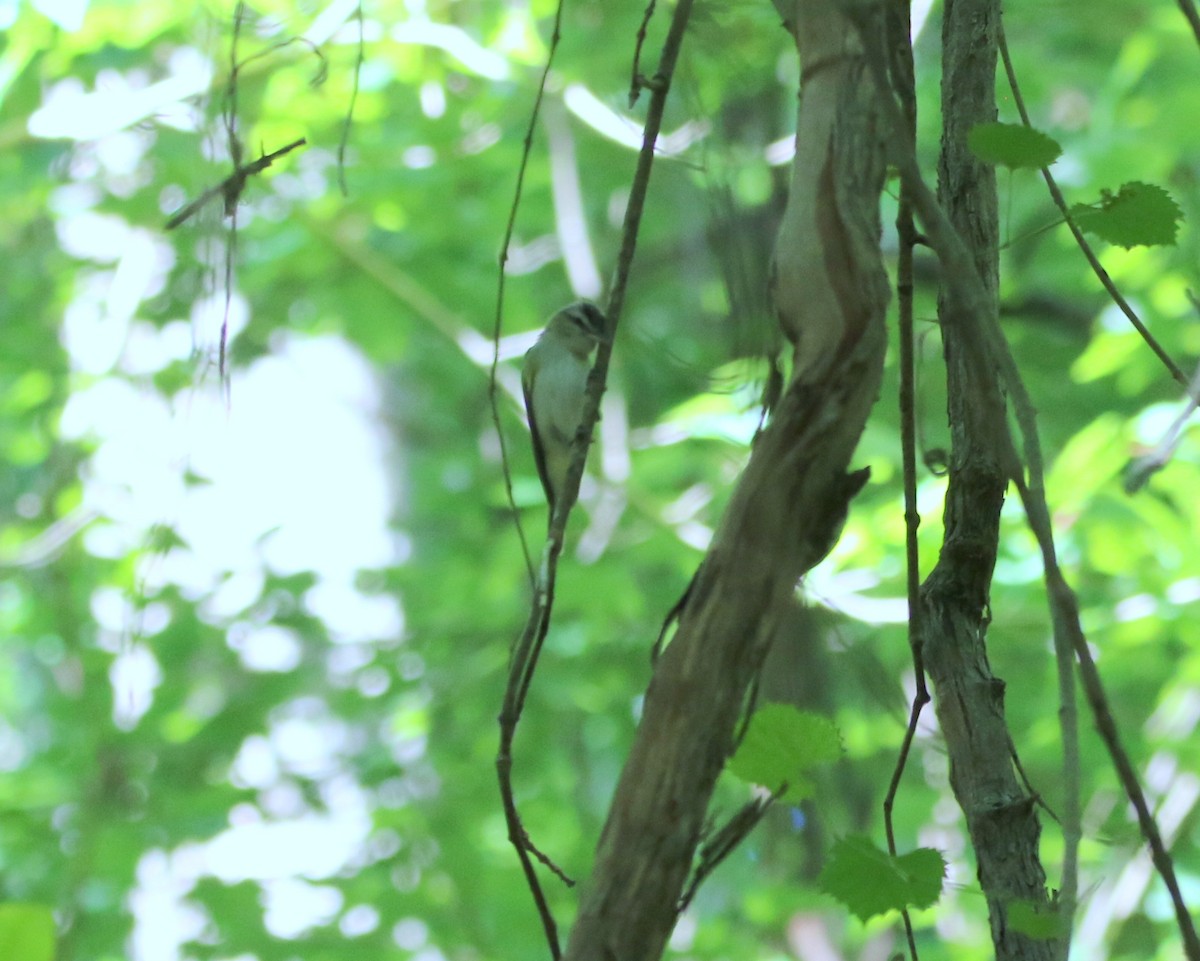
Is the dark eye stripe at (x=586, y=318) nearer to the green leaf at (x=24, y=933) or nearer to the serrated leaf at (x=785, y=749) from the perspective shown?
the serrated leaf at (x=785, y=749)

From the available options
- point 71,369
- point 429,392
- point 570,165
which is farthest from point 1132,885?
point 71,369

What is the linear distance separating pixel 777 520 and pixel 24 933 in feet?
2.02

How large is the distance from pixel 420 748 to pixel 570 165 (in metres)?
2.14

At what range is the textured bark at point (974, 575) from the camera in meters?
1.02

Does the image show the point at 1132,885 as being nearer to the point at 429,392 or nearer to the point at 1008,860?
the point at 1008,860

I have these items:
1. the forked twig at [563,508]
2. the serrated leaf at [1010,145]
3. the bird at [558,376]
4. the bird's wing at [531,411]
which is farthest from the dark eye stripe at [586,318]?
the serrated leaf at [1010,145]

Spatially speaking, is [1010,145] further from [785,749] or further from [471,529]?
[471,529]

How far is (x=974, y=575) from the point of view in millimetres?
1108

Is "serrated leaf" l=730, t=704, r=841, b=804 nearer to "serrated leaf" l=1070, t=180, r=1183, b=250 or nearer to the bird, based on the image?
"serrated leaf" l=1070, t=180, r=1183, b=250

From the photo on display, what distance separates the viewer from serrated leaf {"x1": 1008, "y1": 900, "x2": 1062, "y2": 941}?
2.71 ft

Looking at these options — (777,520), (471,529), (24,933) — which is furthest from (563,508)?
(471,529)

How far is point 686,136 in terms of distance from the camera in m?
2.00

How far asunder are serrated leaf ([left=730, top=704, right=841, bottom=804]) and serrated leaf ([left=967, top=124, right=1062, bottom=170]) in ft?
1.46

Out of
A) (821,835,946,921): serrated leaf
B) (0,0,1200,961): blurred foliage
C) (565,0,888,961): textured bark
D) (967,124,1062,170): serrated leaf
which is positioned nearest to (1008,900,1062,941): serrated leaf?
(821,835,946,921): serrated leaf
